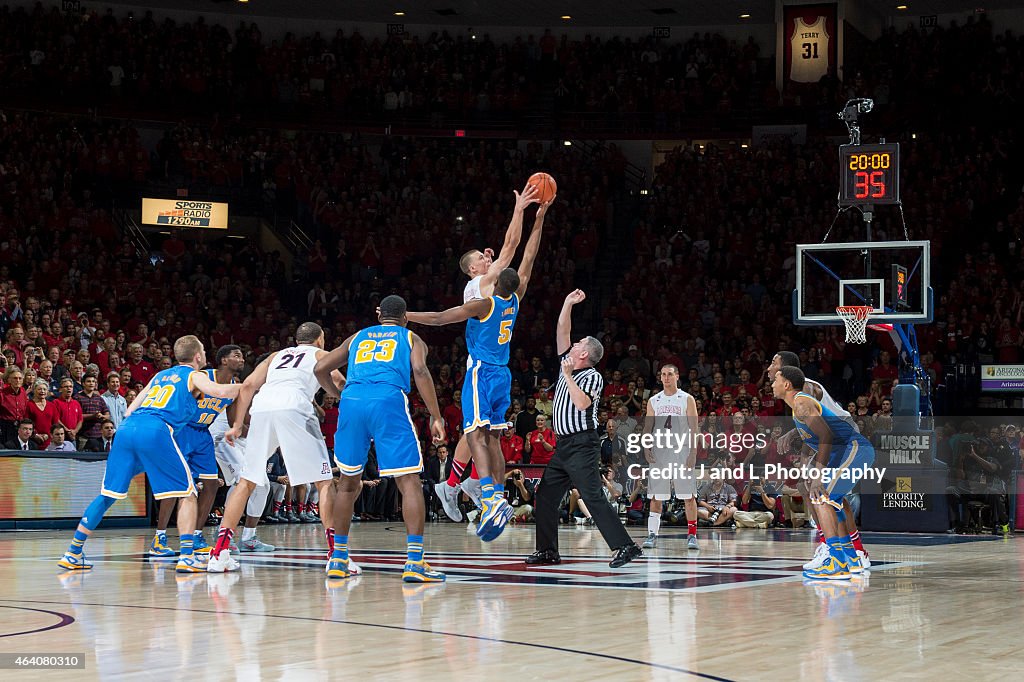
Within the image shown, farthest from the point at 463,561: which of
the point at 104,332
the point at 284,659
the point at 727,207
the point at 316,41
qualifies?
the point at 316,41

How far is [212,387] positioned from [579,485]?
3181 mm

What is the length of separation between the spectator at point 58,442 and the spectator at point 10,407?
0.48 m

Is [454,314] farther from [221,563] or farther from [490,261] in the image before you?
[221,563]

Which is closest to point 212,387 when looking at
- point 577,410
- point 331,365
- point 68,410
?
point 331,365

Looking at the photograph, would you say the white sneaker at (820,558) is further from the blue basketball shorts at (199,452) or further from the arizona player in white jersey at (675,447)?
the blue basketball shorts at (199,452)

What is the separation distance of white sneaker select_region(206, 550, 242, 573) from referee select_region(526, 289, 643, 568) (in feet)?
8.72

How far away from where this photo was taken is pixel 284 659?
549 centimetres

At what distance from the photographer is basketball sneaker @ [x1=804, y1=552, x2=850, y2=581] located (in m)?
9.66

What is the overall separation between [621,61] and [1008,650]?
28.3 meters

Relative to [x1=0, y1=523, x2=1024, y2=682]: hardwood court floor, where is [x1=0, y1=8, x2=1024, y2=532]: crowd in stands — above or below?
above

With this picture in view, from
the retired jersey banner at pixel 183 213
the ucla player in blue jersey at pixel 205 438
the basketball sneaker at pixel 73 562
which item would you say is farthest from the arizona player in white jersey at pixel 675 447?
the retired jersey banner at pixel 183 213

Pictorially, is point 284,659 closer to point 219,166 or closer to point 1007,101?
point 219,166

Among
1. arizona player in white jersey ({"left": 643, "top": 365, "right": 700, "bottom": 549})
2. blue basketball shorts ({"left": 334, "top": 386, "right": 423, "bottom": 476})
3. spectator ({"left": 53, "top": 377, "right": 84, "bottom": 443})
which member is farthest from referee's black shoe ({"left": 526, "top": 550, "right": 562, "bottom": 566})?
spectator ({"left": 53, "top": 377, "right": 84, "bottom": 443})

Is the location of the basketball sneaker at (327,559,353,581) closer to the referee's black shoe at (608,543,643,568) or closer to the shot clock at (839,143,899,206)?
the referee's black shoe at (608,543,643,568)
